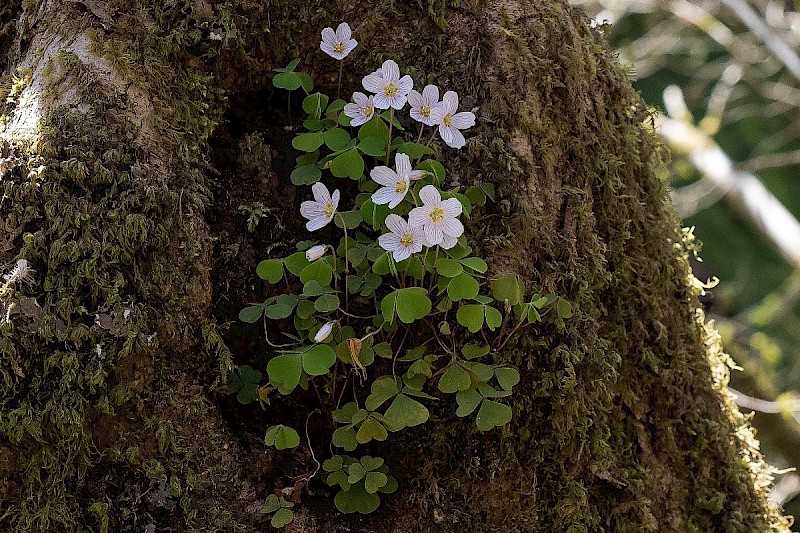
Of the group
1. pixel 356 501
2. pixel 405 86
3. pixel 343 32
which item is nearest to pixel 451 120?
pixel 405 86

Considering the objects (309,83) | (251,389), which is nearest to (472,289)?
(251,389)

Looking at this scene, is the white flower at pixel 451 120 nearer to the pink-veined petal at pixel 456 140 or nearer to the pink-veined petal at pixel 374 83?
the pink-veined petal at pixel 456 140

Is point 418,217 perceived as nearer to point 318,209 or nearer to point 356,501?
point 318,209

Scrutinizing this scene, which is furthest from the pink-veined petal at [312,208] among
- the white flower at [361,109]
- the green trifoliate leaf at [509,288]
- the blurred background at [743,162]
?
the blurred background at [743,162]

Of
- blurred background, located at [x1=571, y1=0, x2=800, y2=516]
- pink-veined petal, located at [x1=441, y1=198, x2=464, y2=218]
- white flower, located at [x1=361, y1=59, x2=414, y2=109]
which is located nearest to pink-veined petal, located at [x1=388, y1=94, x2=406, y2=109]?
white flower, located at [x1=361, y1=59, x2=414, y2=109]

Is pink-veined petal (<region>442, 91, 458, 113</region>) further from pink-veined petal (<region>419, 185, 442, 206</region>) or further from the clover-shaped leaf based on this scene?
the clover-shaped leaf

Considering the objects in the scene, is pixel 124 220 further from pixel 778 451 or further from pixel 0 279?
pixel 778 451
